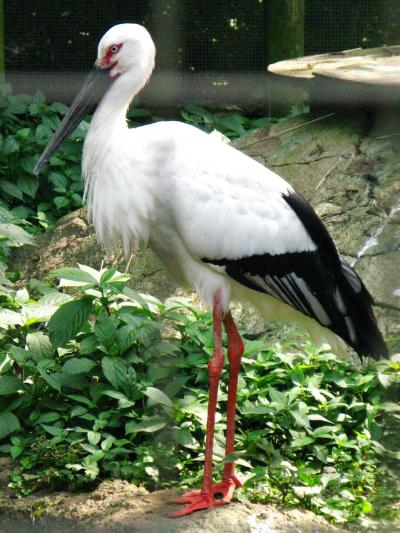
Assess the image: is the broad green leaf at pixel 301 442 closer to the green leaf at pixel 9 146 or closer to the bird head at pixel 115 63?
the bird head at pixel 115 63

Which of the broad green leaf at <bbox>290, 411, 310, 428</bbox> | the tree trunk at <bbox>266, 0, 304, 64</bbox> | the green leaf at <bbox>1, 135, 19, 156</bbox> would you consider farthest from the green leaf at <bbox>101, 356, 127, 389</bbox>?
the tree trunk at <bbox>266, 0, 304, 64</bbox>

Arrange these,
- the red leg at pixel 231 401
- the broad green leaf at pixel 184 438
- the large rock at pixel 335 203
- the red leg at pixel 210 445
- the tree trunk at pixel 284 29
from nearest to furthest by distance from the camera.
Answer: the red leg at pixel 210 445
the red leg at pixel 231 401
the broad green leaf at pixel 184 438
the large rock at pixel 335 203
the tree trunk at pixel 284 29

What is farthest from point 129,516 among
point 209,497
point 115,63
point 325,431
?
point 115,63

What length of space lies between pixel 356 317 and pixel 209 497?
0.67 metres

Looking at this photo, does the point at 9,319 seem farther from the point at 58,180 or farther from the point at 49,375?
the point at 58,180

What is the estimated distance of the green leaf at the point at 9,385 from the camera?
3018 mm

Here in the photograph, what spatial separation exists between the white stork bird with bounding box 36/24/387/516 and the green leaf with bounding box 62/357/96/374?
374mm

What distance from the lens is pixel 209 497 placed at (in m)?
2.74

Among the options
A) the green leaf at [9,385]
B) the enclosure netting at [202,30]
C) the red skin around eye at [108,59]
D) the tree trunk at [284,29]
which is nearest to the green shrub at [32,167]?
the enclosure netting at [202,30]

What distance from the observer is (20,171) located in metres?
4.80

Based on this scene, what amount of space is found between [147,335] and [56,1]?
2.71 meters

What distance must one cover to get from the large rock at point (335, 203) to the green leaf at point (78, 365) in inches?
32.8

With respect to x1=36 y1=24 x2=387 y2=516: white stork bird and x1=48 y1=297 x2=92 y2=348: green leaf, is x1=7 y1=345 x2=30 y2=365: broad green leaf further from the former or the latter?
x1=36 y1=24 x2=387 y2=516: white stork bird

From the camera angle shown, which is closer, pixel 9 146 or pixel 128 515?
pixel 128 515
